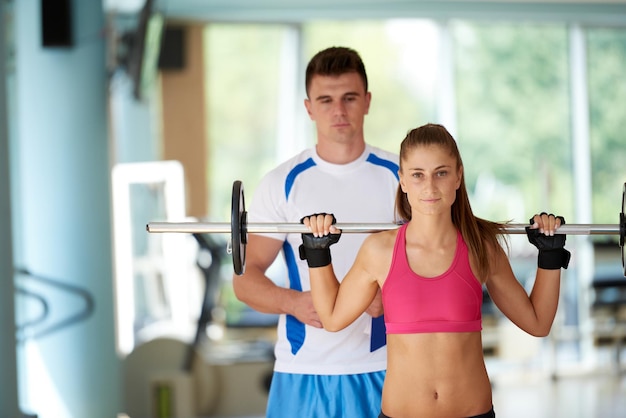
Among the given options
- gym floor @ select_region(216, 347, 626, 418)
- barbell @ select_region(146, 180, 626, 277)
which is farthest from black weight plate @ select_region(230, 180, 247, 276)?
gym floor @ select_region(216, 347, 626, 418)

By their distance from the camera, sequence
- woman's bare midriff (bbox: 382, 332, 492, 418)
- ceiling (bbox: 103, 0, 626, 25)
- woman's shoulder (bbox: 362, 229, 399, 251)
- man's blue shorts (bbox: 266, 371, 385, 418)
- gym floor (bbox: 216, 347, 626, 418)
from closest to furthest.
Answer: woman's bare midriff (bbox: 382, 332, 492, 418)
woman's shoulder (bbox: 362, 229, 399, 251)
man's blue shorts (bbox: 266, 371, 385, 418)
gym floor (bbox: 216, 347, 626, 418)
ceiling (bbox: 103, 0, 626, 25)

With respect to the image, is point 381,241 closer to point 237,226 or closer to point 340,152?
point 237,226

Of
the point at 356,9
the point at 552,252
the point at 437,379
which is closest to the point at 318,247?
the point at 437,379

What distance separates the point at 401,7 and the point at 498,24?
96cm

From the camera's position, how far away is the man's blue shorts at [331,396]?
2.42 meters

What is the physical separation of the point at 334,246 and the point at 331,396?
40 centimetres

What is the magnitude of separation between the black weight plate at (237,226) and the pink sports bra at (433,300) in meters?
0.37

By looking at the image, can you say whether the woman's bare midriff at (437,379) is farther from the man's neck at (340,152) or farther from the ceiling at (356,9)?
the ceiling at (356,9)

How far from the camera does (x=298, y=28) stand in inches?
341

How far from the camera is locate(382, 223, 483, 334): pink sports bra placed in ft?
6.55

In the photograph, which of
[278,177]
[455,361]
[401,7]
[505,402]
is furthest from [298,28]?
[455,361]

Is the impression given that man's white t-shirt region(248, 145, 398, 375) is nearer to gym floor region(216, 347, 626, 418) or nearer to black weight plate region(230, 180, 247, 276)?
black weight plate region(230, 180, 247, 276)

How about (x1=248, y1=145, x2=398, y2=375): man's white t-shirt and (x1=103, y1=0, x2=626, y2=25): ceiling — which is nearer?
(x1=248, y1=145, x2=398, y2=375): man's white t-shirt

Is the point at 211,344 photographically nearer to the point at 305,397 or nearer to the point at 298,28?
the point at 298,28
